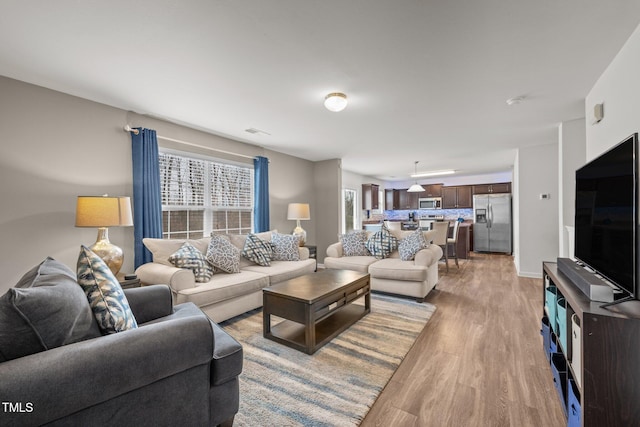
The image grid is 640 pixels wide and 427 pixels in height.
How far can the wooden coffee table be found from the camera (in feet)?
7.39

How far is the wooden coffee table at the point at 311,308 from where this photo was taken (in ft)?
7.39

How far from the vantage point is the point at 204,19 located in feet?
5.45

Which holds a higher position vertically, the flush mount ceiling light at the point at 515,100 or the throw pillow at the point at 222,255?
the flush mount ceiling light at the point at 515,100

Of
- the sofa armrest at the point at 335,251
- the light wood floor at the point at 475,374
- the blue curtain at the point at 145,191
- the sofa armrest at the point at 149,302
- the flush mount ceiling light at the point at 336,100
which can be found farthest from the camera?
the sofa armrest at the point at 335,251

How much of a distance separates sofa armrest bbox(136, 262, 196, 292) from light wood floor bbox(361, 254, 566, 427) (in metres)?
1.94

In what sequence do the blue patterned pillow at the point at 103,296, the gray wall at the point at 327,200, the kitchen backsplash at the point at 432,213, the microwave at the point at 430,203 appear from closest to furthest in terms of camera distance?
the blue patterned pillow at the point at 103,296
the gray wall at the point at 327,200
the kitchen backsplash at the point at 432,213
the microwave at the point at 430,203

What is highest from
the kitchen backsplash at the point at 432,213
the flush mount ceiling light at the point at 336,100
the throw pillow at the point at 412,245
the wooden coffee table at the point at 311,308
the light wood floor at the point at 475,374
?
the flush mount ceiling light at the point at 336,100

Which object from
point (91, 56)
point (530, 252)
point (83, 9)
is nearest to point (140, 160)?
point (91, 56)

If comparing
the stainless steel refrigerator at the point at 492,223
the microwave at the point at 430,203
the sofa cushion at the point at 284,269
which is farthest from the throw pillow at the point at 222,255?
the microwave at the point at 430,203

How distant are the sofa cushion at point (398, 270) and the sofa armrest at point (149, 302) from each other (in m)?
2.46

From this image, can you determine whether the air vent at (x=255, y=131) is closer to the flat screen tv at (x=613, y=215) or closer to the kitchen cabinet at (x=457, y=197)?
the flat screen tv at (x=613, y=215)

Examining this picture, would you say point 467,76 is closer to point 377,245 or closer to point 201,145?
point 377,245

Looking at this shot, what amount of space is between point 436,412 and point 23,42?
363cm

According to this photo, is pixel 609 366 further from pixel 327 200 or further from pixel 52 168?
pixel 327 200
